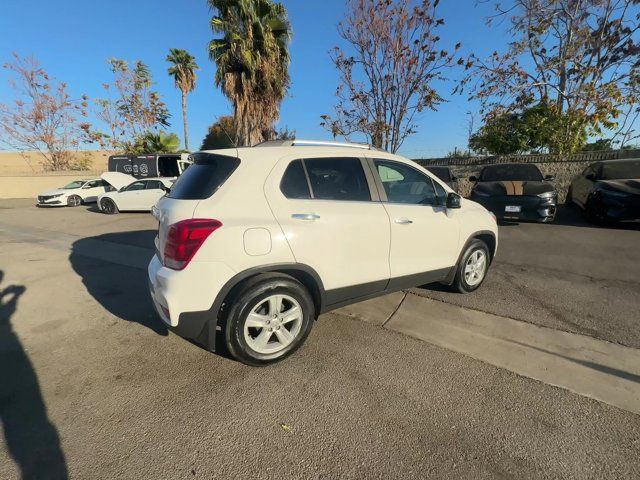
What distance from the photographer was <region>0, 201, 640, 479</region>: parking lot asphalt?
171 cm

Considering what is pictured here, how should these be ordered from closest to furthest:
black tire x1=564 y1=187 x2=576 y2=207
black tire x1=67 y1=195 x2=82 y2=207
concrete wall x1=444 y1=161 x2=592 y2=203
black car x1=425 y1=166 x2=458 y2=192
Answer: black car x1=425 y1=166 x2=458 y2=192
black tire x1=564 y1=187 x2=576 y2=207
concrete wall x1=444 y1=161 x2=592 y2=203
black tire x1=67 y1=195 x2=82 y2=207

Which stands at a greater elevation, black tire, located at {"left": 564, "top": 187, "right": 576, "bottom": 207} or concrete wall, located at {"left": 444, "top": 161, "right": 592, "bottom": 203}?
concrete wall, located at {"left": 444, "top": 161, "right": 592, "bottom": 203}

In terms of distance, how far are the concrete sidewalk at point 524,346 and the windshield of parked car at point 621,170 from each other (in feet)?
23.3

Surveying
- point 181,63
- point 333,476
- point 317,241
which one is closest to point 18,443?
point 333,476

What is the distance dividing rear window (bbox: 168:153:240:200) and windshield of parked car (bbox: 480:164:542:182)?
8.16 metres

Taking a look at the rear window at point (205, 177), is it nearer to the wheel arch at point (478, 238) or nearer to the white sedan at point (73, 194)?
the wheel arch at point (478, 238)

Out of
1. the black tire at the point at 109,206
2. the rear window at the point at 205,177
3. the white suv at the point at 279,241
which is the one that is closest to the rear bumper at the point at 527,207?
the white suv at the point at 279,241

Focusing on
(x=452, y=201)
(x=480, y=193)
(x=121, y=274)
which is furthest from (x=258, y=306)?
(x=480, y=193)

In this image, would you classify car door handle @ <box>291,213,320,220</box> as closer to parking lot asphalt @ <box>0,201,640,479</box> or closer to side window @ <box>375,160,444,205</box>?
side window @ <box>375,160,444,205</box>

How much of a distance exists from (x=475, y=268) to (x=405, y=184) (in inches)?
61.6

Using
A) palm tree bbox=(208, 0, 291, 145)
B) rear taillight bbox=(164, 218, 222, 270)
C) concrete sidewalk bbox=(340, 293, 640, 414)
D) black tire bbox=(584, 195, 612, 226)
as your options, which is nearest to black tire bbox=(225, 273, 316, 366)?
rear taillight bbox=(164, 218, 222, 270)

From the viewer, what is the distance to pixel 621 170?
25.2 feet

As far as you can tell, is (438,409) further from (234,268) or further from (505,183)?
(505,183)

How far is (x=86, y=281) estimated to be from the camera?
4.65 metres
